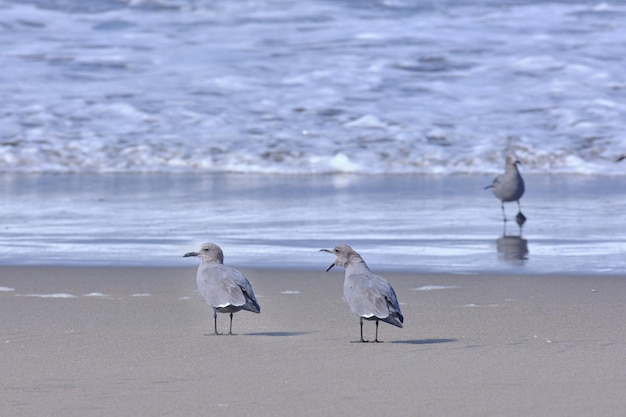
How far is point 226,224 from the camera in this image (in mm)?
9125

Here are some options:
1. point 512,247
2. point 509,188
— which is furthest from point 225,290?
point 509,188

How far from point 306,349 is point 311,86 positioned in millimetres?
11448

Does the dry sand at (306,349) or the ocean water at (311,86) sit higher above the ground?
the ocean water at (311,86)

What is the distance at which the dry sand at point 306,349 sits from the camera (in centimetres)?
387

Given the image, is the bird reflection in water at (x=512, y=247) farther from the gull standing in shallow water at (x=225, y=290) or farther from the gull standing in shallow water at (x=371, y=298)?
the gull standing in shallow water at (x=225, y=290)

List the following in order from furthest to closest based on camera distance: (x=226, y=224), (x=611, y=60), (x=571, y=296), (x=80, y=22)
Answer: (x=80, y=22) < (x=611, y=60) < (x=226, y=224) < (x=571, y=296)

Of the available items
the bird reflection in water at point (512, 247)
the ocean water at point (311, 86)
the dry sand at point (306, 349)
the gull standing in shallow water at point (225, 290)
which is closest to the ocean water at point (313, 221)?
the bird reflection in water at point (512, 247)

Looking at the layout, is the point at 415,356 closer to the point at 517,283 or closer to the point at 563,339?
the point at 563,339

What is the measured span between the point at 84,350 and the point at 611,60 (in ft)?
43.8

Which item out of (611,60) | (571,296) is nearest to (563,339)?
(571,296)

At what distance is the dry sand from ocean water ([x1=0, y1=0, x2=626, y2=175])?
6.17 meters

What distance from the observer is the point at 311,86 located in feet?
52.9

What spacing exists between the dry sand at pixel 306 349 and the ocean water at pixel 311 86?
20.2ft

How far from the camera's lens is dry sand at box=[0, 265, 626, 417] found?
152 inches
